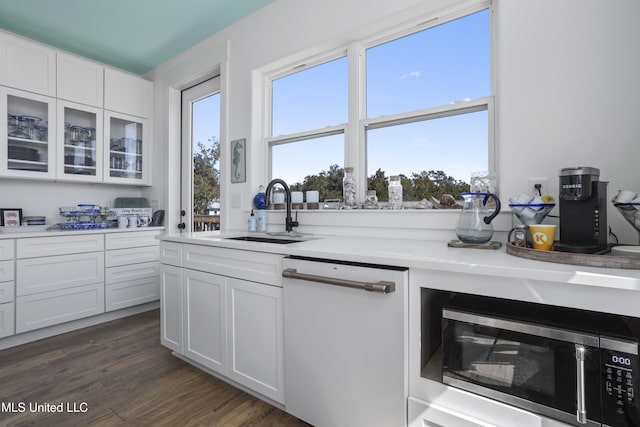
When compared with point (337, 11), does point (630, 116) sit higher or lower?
lower

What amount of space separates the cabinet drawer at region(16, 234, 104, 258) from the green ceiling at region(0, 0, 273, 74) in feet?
5.86

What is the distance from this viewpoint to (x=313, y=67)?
2.44 m

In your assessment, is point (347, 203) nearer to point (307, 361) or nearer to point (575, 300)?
point (307, 361)

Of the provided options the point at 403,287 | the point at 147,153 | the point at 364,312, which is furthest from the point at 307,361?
the point at 147,153

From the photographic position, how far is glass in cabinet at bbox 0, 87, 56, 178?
8.56 ft

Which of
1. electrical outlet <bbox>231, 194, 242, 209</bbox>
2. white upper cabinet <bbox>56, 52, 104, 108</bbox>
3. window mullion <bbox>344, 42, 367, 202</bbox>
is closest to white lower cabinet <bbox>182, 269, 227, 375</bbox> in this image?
electrical outlet <bbox>231, 194, 242, 209</bbox>

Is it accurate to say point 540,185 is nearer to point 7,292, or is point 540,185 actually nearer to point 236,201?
point 236,201

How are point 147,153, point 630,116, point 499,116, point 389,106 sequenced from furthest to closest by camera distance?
point 147,153 → point 389,106 → point 499,116 → point 630,116

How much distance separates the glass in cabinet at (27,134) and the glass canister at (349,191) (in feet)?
8.78

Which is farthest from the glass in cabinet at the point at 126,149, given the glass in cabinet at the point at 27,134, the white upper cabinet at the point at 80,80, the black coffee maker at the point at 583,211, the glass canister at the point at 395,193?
the black coffee maker at the point at 583,211

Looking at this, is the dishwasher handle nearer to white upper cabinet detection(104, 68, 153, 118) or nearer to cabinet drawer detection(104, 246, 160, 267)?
cabinet drawer detection(104, 246, 160, 267)

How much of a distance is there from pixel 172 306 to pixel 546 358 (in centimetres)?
205

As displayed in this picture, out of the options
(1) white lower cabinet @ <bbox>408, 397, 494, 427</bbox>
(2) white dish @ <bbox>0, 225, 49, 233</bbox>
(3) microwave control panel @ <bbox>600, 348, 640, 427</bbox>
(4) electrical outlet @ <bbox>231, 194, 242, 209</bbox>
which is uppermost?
(4) electrical outlet @ <bbox>231, 194, 242, 209</bbox>

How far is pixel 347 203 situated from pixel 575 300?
1.34 metres
